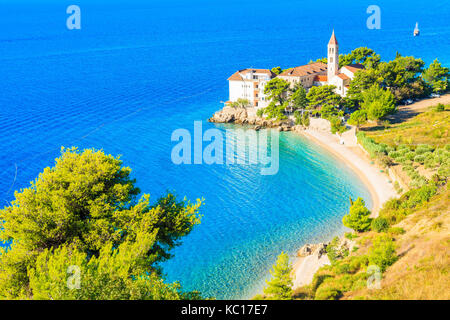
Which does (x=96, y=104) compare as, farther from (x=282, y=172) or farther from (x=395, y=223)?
(x=395, y=223)

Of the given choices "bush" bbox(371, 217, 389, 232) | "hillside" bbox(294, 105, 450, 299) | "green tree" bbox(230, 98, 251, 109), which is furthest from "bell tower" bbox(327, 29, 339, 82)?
"bush" bbox(371, 217, 389, 232)

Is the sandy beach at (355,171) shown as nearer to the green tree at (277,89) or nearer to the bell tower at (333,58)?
the green tree at (277,89)

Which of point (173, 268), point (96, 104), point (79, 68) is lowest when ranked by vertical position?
point (173, 268)

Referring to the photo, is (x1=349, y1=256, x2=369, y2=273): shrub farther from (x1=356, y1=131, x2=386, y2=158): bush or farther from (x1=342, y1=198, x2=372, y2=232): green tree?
(x1=356, y1=131, x2=386, y2=158): bush

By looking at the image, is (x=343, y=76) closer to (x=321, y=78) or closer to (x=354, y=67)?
(x=321, y=78)

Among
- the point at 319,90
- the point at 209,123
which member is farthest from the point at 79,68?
the point at 319,90

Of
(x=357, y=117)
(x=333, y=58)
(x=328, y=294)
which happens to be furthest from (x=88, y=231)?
(x=333, y=58)
